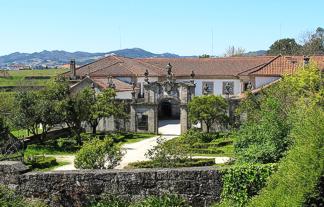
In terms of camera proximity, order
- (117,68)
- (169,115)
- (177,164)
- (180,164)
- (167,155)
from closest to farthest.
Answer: (177,164) < (180,164) < (167,155) < (169,115) < (117,68)

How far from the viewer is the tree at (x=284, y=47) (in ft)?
296

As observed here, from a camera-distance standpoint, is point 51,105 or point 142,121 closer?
point 51,105

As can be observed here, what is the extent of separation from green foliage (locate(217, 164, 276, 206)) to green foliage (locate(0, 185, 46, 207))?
344cm

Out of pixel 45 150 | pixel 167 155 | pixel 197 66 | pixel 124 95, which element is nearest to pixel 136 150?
pixel 45 150

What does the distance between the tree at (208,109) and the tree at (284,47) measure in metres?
51.4

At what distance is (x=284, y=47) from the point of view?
9312cm

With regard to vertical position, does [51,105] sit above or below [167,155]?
above

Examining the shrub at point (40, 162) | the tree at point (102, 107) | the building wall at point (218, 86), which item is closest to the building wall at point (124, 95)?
the tree at point (102, 107)

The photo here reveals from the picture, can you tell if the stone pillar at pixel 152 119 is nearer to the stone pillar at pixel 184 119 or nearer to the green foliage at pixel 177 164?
the stone pillar at pixel 184 119

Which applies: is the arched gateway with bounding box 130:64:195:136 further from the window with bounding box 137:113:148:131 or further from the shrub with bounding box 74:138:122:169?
the shrub with bounding box 74:138:122:169

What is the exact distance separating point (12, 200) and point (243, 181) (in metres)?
4.17

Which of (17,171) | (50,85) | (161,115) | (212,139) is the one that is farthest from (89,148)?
(161,115)

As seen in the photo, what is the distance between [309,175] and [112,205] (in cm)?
399

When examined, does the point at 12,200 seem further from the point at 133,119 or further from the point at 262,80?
the point at 262,80
